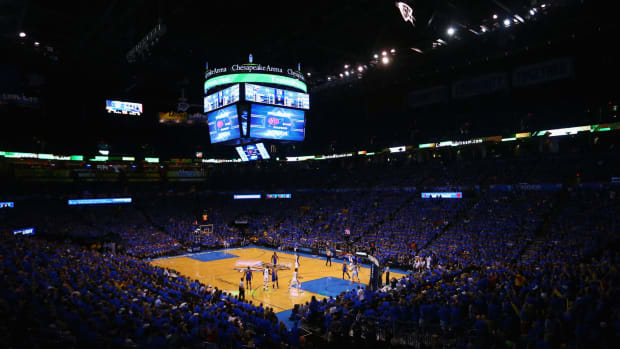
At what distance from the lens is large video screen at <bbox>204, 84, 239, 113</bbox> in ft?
84.4

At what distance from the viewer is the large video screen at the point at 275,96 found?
2547cm

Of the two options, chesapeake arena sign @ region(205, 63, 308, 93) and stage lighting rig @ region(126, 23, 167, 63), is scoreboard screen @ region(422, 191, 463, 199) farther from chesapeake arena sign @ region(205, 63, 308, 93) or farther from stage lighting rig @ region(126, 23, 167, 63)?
stage lighting rig @ region(126, 23, 167, 63)

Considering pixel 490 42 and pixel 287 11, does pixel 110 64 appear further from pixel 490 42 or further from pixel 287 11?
pixel 490 42

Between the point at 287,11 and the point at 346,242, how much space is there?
64.5 ft

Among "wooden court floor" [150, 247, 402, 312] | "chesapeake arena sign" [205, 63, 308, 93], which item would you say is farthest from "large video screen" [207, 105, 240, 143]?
"wooden court floor" [150, 247, 402, 312]

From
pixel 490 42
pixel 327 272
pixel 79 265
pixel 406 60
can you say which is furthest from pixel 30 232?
pixel 490 42

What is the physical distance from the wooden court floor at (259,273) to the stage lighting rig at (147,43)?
48.8 ft

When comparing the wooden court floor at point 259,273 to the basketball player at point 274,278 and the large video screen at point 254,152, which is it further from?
the large video screen at point 254,152

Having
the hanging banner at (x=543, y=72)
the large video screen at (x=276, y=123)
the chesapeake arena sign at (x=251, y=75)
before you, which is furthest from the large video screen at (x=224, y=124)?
the hanging banner at (x=543, y=72)

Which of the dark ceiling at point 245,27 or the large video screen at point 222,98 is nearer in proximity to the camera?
the dark ceiling at point 245,27

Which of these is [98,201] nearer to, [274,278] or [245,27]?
[274,278]

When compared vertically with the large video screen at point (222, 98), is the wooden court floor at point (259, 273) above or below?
below

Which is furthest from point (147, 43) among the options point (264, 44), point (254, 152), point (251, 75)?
point (254, 152)

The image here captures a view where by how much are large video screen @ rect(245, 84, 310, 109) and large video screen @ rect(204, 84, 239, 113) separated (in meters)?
0.94
